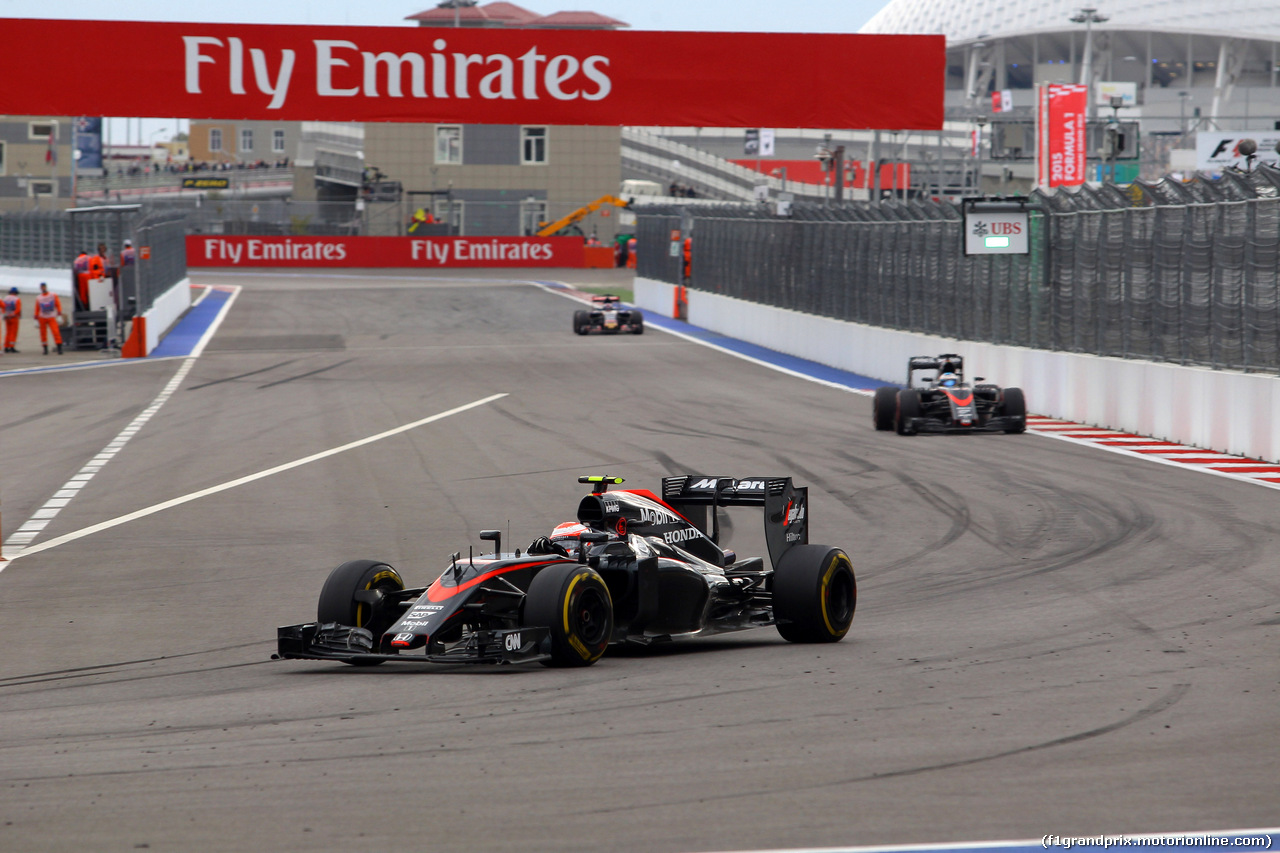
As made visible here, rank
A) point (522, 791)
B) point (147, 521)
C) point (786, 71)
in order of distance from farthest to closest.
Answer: point (786, 71), point (147, 521), point (522, 791)

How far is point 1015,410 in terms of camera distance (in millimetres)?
20125

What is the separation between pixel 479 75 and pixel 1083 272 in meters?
10.0

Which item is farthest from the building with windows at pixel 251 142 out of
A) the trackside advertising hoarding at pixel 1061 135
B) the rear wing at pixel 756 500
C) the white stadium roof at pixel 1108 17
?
the rear wing at pixel 756 500

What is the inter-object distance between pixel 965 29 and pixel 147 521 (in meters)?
124

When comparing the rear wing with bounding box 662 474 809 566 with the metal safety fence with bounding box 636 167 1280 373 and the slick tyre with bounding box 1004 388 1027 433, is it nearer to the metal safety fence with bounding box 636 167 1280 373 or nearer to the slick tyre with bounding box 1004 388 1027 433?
the metal safety fence with bounding box 636 167 1280 373

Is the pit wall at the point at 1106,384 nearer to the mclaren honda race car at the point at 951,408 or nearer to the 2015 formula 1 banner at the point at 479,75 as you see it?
the mclaren honda race car at the point at 951,408

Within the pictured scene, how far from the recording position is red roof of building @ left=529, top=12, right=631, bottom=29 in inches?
3980

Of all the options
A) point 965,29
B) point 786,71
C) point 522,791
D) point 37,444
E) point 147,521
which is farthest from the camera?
point 965,29

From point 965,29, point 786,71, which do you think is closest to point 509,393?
point 786,71

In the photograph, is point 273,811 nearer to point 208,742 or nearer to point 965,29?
point 208,742

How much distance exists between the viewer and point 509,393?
26.1 m

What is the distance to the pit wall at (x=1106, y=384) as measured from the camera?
17.6 meters

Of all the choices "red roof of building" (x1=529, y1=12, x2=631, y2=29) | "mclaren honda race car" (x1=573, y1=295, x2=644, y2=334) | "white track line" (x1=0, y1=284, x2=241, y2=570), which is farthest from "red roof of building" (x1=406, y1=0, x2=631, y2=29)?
"white track line" (x1=0, y1=284, x2=241, y2=570)

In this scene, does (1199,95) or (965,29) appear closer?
(1199,95)
